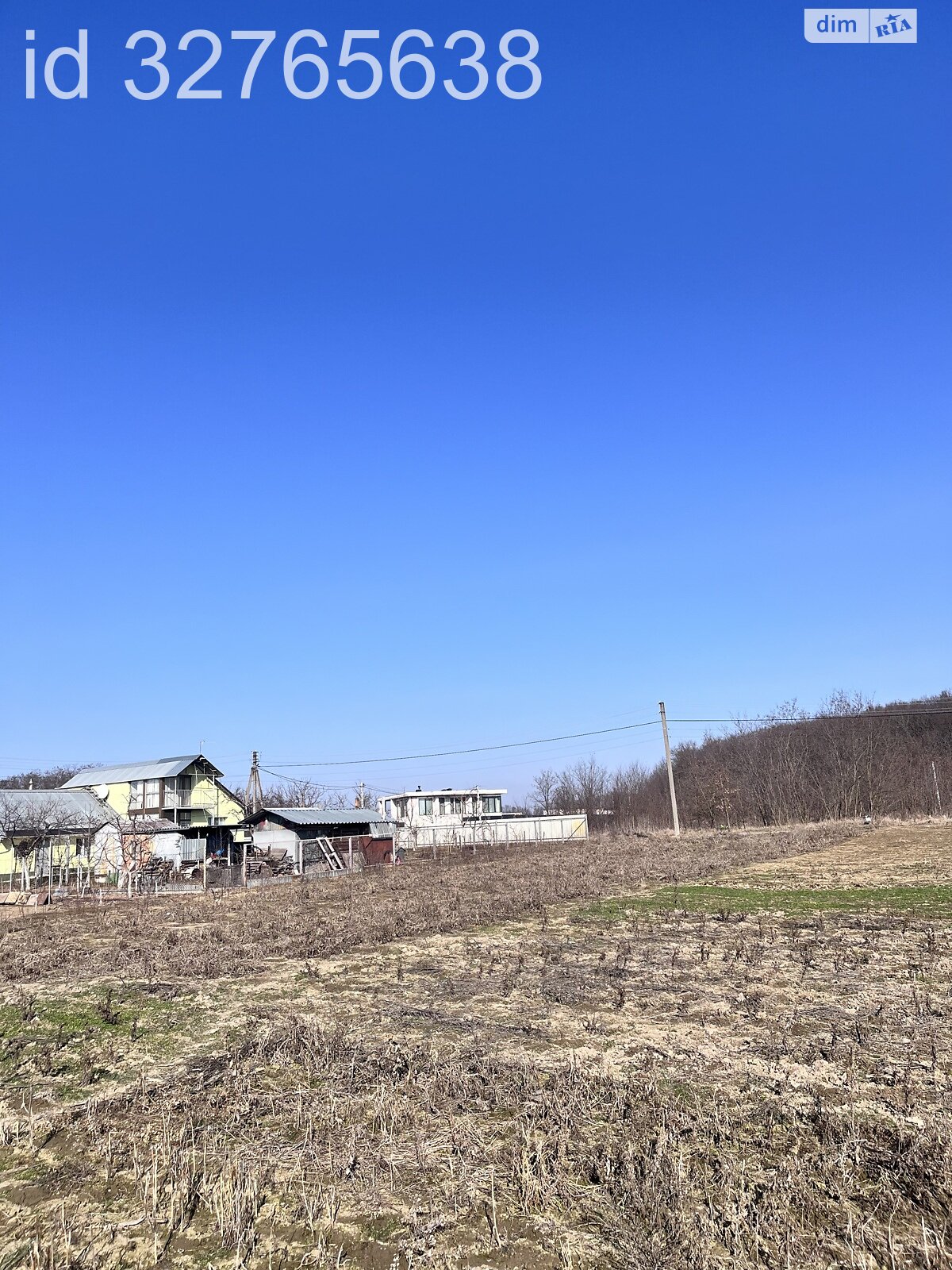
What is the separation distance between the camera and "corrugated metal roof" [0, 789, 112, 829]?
4197 centimetres

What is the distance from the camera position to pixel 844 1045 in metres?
6.97

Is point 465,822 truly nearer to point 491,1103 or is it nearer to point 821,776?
point 821,776

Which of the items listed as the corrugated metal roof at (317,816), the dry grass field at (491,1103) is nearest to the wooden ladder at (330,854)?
the corrugated metal roof at (317,816)

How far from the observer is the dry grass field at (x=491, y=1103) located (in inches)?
Result: 165

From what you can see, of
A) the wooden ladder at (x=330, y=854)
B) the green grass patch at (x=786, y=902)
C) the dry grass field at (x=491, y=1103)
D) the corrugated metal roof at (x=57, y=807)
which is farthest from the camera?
the corrugated metal roof at (x=57, y=807)

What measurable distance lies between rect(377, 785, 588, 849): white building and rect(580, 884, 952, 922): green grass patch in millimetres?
25115

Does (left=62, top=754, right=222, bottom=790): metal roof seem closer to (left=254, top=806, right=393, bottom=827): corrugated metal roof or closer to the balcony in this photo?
the balcony

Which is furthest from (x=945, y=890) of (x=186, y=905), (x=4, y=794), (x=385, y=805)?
(x=385, y=805)

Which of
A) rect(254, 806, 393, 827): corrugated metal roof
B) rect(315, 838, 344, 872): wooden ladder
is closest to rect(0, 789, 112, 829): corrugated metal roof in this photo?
Answer: rect(254, 806, 393, 827): corrugated metal roof

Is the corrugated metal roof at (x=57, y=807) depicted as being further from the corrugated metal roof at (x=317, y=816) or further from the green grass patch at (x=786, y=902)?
the green grass patch at (x=786, y=902)

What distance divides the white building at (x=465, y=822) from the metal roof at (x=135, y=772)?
48.8ft

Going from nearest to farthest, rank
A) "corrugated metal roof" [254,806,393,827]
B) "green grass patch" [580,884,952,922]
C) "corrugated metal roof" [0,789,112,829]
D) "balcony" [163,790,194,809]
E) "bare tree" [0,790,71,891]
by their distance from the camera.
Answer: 1. "green grass patch" [580,884,952,922]
2. "bare tree" [0,790,71,891]
3. "corrugated metal roof" [254,806,393,827]
4. "corrugated metal roof" [0,789,112,829]
5. "balcony" [163,790,194,809]

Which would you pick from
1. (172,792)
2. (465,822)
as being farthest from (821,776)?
(172,792)

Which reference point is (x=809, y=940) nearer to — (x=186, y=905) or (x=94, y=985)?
(x=94, y=985)
